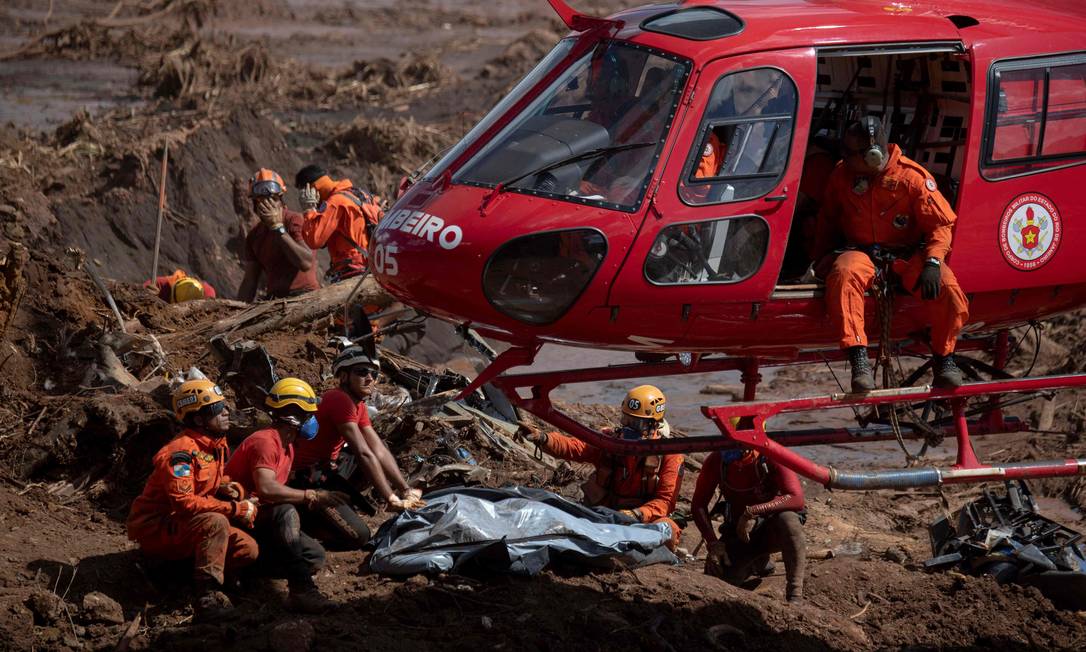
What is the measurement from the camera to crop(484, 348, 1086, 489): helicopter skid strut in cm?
693

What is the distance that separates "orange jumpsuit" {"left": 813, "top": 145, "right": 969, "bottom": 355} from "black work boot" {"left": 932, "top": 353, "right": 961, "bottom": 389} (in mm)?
39

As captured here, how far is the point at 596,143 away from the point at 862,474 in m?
2.27

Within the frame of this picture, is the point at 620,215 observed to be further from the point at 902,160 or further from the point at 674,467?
the point at 674,467

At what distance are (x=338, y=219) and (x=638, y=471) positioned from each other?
413 centimetres

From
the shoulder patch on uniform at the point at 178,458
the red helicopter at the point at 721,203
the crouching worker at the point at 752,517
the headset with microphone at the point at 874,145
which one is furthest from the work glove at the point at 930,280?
the shoulder patch on uniform at the point at 178,458

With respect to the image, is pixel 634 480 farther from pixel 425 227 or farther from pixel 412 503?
pixel 425 227

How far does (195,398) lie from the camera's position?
24.5 ft

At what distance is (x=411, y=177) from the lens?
7.93 metres

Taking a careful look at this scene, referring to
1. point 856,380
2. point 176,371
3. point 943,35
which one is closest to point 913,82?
point 943,35

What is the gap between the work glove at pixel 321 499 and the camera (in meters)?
7.93

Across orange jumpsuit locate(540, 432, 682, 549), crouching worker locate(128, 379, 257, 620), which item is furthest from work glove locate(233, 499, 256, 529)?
orange jumpsuit locate(540, 432, 682, 549)

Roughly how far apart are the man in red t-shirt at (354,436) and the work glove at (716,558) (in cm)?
205

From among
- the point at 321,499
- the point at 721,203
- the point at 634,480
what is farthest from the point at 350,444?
the point at 721,203

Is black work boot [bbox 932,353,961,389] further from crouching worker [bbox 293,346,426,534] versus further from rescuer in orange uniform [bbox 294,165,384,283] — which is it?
rescuer in orange uniform [bbox 294,165,384,283]
